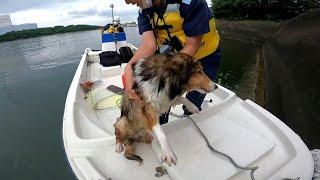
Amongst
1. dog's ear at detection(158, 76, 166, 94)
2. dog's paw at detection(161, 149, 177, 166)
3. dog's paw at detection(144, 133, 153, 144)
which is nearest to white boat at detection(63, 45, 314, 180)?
dog's paw at detection(144, 133, 153, 144)

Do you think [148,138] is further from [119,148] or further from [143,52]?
[143,52]

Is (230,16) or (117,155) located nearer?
(117,155)

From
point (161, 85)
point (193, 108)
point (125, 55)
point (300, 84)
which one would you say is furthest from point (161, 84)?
point (300, 84)

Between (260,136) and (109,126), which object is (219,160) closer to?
(260,136)

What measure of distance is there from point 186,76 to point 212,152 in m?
0.78

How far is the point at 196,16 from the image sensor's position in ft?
8.82

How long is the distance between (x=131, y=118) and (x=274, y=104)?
534 cm

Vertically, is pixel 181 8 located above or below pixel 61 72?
above

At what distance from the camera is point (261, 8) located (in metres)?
24.2

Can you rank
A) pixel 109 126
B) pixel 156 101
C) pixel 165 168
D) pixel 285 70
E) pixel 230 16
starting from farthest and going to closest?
pixel 230 16 < pixel 285 70 < pixel 109 126 < pixel 165 168 < pixel 156 101

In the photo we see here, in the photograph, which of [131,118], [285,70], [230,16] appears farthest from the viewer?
[230,16]

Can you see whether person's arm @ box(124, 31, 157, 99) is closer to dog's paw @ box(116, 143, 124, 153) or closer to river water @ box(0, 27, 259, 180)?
dog's paw @ box(116, 143, 124, 153)

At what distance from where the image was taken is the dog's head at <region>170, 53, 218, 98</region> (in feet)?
8.00

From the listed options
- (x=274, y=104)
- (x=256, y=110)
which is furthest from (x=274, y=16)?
(x=256, y=110)
